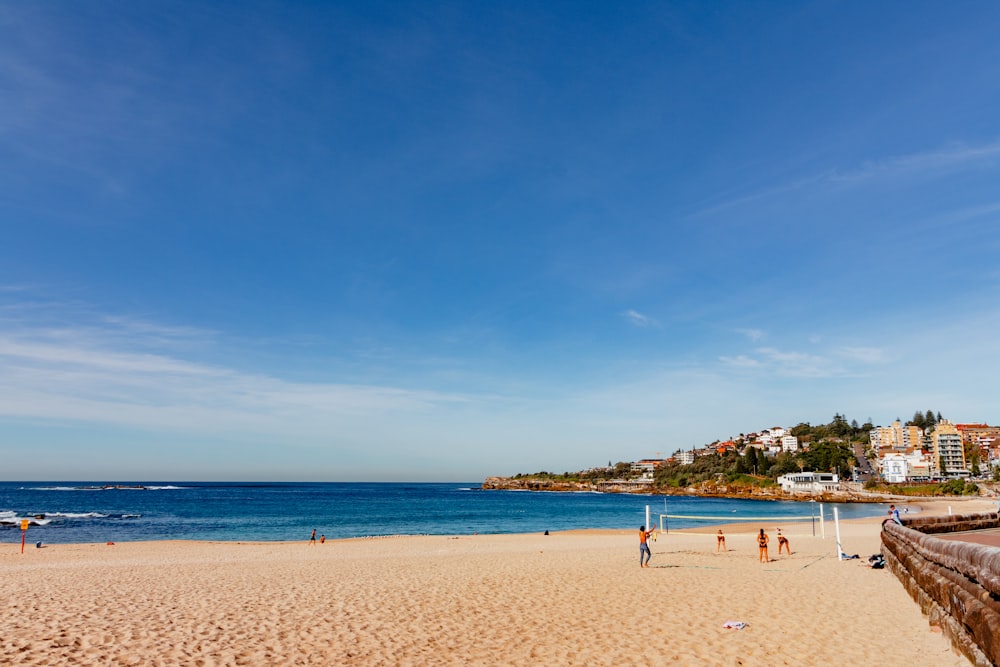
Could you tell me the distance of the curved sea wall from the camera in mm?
6379

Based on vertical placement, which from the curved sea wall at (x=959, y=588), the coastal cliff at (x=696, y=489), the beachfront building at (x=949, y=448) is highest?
the curved sea wall at (x=959, y=588)

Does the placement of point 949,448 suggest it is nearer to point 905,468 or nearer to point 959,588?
point 905,468

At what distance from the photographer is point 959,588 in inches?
312

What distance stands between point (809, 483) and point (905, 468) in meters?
37.1

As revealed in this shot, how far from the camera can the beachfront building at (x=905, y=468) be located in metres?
125

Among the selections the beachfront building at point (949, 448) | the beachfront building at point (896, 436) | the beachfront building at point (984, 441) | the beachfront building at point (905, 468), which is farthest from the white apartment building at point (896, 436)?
the beachfront building at point (905, 468)

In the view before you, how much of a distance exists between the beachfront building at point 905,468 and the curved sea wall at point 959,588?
443ft

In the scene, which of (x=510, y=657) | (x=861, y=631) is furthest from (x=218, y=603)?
(x=861, y=631)

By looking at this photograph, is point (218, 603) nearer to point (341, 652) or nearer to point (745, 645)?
point (341, 652)

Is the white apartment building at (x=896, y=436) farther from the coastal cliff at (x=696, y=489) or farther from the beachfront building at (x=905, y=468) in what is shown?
the coastal cliff at (x=696, y=489)

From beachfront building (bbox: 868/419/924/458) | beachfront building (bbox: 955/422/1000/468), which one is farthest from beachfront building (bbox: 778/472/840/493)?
beachfront building (bbox: 868/419/924/458)

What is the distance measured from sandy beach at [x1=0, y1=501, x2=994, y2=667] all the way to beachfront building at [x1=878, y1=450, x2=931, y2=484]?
129 metres

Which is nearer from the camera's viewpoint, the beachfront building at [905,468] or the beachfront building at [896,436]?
the beachfront building at [905,468]

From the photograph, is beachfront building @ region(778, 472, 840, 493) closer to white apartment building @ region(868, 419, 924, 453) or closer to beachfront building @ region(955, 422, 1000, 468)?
beachfront building @ region(955, 422, 1000, 468)
